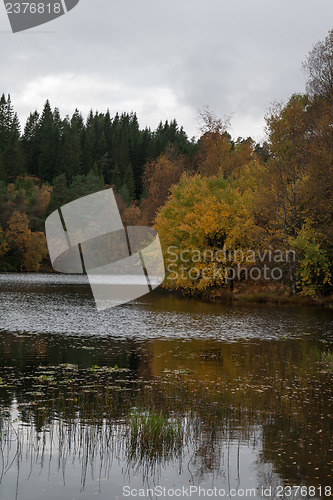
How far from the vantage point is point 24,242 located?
97500 mm

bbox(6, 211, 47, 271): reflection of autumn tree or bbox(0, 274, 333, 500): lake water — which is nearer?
bbox(0, 274, 333, 500): lake water

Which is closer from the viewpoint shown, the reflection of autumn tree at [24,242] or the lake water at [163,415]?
the lake water at [163,415]

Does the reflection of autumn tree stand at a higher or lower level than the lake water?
higher

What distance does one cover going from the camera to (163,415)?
11.3 m

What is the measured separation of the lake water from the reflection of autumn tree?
7382 centimetres

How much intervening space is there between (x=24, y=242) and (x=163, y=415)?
89779 millimetres

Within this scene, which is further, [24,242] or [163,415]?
[24,242]

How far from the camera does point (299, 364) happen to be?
18.3m

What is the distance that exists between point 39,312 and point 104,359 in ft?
50.4

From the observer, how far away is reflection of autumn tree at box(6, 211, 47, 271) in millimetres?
96125

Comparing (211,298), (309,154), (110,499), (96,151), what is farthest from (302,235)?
(96,151)

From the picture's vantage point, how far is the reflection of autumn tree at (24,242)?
96.1 meters

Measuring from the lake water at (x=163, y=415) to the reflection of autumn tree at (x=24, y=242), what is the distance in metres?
73.8

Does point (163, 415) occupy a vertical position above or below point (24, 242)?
below
